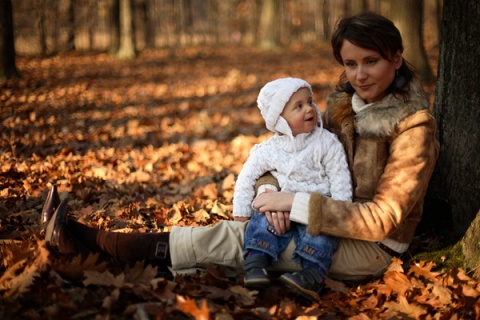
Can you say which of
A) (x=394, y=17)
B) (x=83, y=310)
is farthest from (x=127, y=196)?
(x=394, y=17)

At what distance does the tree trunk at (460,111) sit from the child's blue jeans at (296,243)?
3.57 ft

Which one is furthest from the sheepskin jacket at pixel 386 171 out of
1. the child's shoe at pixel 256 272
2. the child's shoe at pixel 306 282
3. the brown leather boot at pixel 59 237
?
the brown leather boot at pixel 59 237

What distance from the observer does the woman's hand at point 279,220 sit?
2.91m

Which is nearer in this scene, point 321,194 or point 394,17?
point 321,194

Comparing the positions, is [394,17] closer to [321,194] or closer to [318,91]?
[318,91]

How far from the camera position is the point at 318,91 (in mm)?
11664

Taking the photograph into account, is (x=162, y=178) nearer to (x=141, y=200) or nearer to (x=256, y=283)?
(x=141, y=200)

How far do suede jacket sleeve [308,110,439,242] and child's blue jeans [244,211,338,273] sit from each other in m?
0.08

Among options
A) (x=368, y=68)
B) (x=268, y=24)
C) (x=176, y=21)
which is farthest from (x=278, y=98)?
(x=176, y=21)

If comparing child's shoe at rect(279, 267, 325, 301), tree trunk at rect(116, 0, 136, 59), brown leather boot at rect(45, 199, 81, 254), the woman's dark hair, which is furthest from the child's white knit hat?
tree trunk at rect(116, 0, 136, 59)

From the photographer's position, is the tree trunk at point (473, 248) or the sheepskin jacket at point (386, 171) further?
the tree trunk at point (473, 248)

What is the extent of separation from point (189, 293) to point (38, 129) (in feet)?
19.3

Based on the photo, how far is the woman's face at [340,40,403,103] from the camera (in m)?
2.89

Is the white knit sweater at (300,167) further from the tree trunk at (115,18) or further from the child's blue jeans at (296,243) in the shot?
the tree trunk at (115,18)
